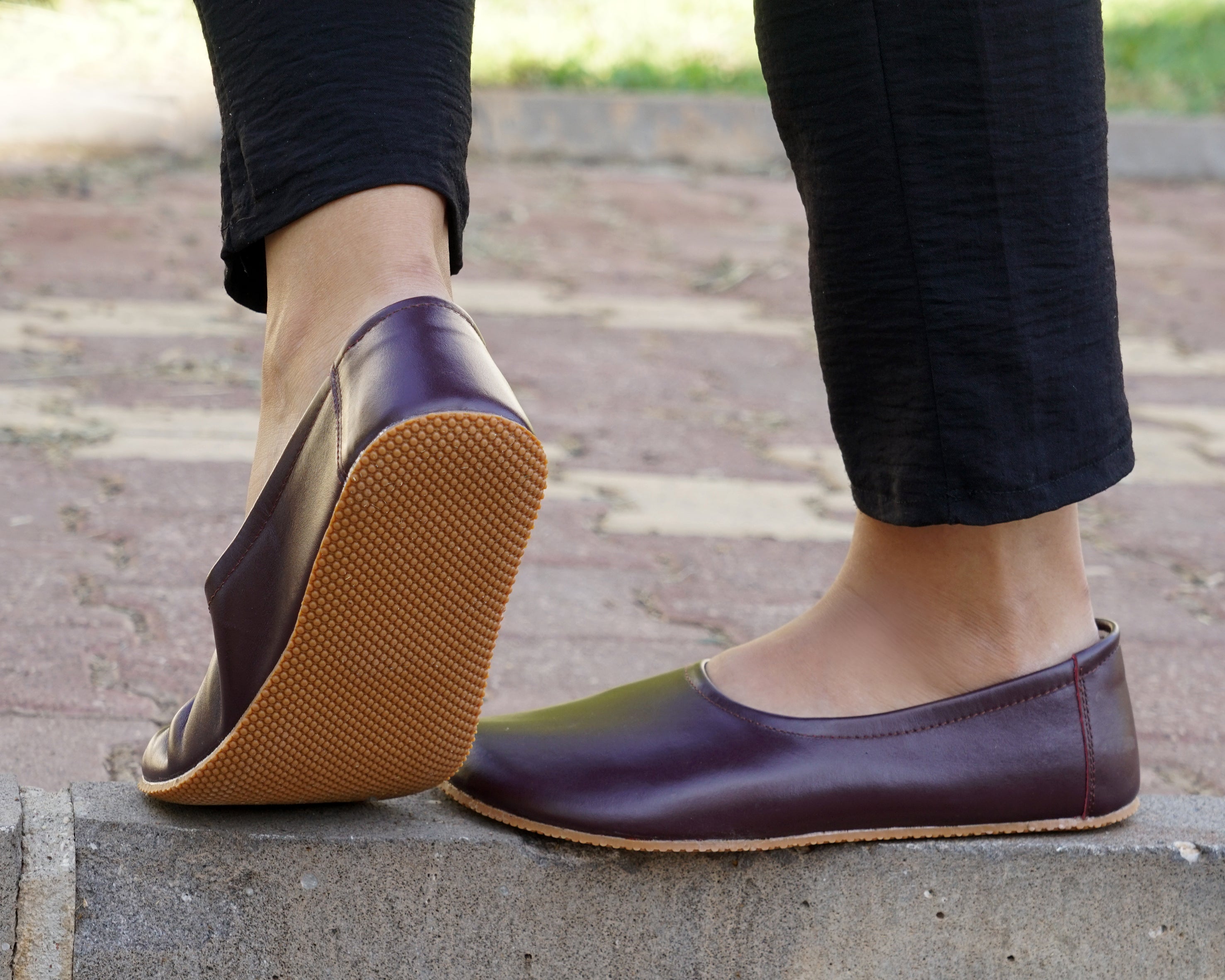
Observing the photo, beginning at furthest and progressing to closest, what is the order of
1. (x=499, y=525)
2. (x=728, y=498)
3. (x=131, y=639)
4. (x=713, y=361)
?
(x=713, y=361) < (x=728, y=498) < (x=131, y=639) < (x=499, y=525)

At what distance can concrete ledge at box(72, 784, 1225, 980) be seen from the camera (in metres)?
0.90

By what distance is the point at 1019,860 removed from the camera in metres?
0.96

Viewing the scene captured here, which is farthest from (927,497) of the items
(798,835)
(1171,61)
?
(1171,61)

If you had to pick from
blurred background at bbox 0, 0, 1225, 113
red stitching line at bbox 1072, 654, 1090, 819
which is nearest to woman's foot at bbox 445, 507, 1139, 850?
red stitching line at bbox 1072, 654, 1090, 819

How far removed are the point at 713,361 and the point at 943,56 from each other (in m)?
2.01

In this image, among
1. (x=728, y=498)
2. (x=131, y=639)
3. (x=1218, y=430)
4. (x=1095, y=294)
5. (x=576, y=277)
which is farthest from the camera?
(x=576, y=277)

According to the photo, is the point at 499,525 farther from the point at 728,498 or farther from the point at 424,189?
the point at 728,498

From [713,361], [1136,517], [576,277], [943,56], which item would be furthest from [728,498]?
[576,277]

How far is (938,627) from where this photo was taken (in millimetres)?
968

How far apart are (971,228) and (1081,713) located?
343 mm

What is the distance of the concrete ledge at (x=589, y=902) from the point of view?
2.95ft

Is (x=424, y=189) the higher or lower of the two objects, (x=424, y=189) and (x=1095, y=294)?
the higher

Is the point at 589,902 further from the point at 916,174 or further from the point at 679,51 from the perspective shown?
the point at 679,51

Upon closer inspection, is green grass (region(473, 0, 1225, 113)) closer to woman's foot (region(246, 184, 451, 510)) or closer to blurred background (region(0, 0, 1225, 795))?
blurred background (region(0, 0, 1225, 795))
